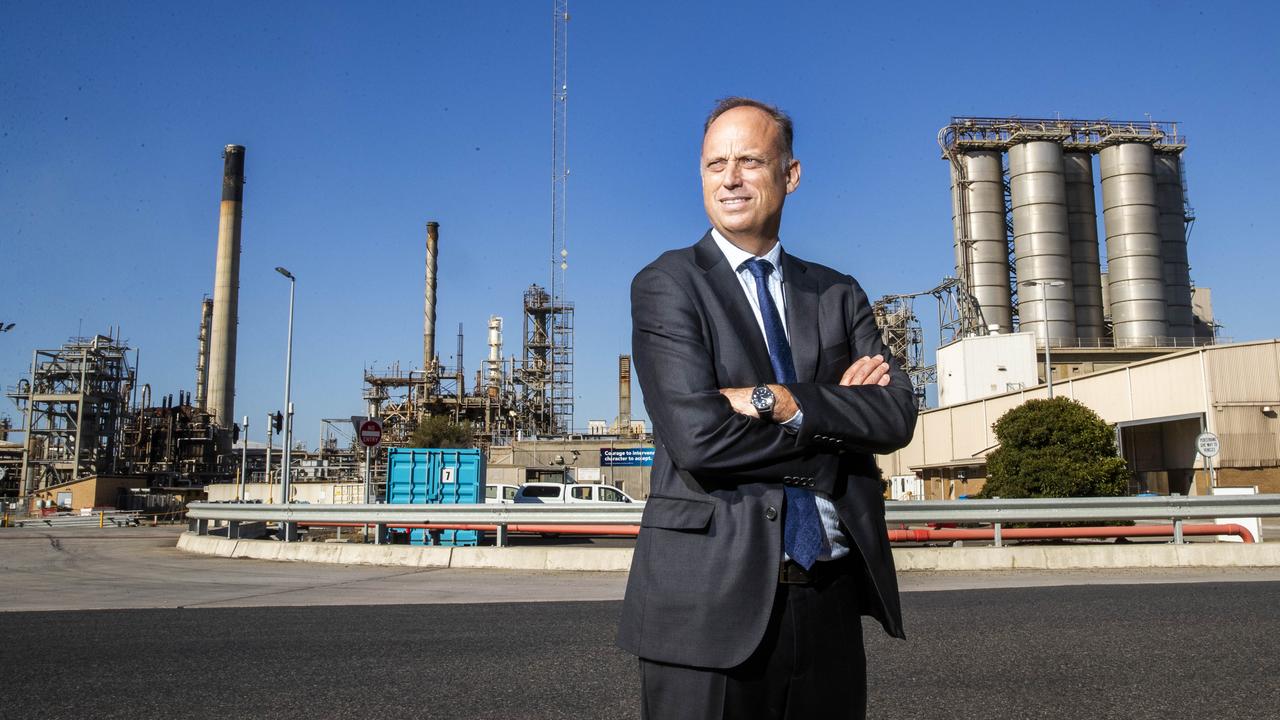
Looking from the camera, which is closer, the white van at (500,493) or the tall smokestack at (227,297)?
the white van at (500,493)

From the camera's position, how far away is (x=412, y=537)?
2120 cm

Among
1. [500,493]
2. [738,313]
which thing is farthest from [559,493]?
[738,313]

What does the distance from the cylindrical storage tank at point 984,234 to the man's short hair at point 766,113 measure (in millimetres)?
63235

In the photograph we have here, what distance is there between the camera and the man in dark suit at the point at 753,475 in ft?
6.15

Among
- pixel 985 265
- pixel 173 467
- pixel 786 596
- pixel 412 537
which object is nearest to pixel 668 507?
pixel 786 596

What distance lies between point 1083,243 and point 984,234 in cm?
669

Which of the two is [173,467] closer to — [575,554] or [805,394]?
[575,554]

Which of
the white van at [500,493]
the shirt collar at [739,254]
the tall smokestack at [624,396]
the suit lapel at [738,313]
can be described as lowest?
the white van at [500,493]

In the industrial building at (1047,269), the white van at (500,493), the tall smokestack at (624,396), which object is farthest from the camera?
the tall smokestack at (624,396)

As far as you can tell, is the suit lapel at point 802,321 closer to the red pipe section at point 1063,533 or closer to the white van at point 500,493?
the red pipe section at point 1063,533

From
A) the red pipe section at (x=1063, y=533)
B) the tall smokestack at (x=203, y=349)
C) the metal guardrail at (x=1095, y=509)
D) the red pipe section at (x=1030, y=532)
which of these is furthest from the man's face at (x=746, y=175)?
the tall smokestack at (x=203, y=349)

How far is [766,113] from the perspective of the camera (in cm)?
224

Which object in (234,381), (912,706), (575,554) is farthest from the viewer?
(234,381)

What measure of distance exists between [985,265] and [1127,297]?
29.3 feet
